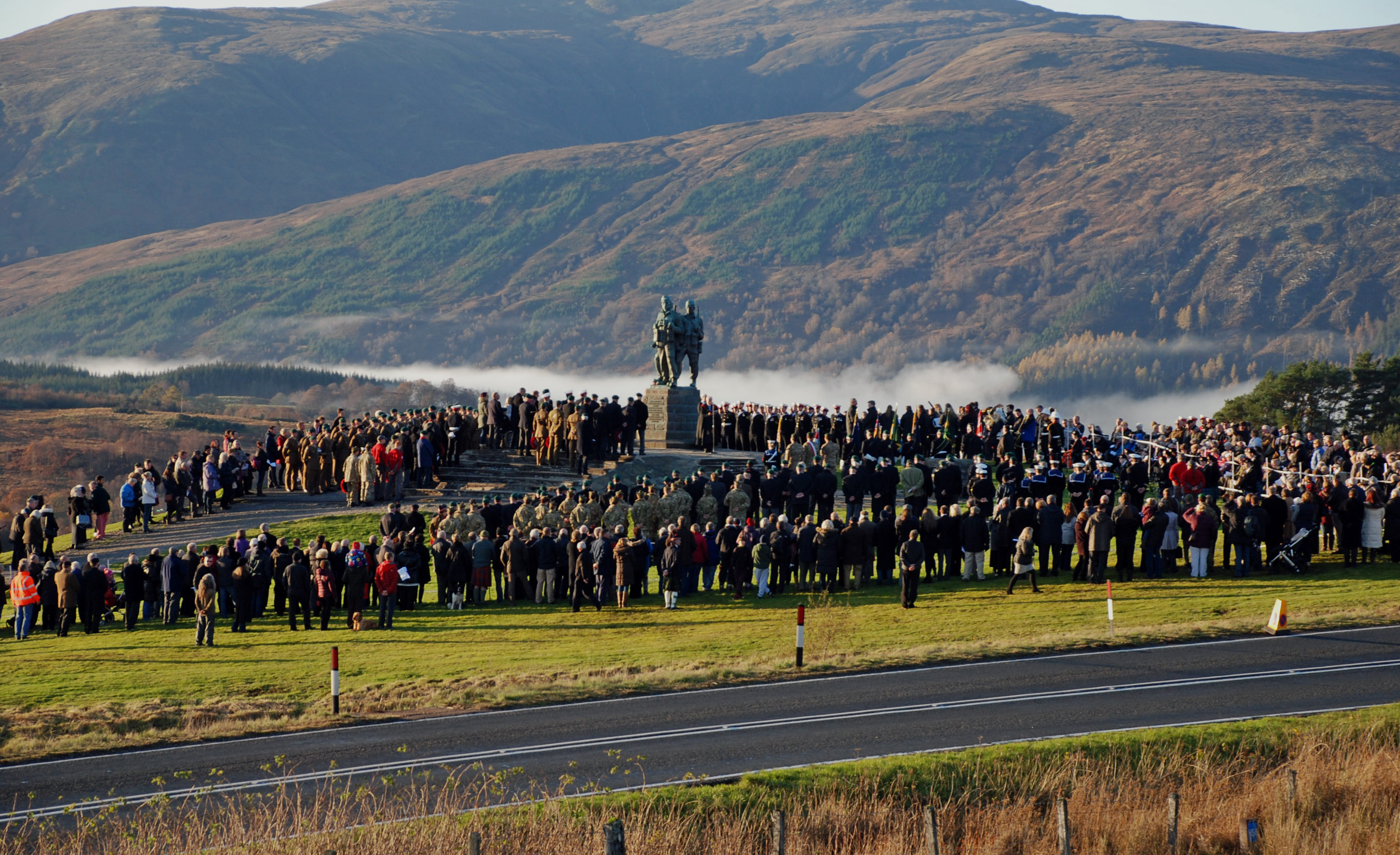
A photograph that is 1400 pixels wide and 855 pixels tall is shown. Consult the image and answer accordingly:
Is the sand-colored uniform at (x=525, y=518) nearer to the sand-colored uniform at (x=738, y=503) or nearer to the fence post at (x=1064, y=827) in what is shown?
the sand-colored uniform at (x=738, y=503)

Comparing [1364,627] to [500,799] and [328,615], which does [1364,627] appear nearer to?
[500,799]

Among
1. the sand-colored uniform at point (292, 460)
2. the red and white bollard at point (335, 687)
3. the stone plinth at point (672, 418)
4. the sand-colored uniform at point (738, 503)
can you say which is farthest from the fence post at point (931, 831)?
the stone plinth at point (672, 418)

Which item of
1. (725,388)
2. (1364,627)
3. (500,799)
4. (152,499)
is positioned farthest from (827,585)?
(725,388)

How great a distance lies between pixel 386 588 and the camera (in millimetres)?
24031

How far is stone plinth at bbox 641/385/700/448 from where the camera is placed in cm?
4253

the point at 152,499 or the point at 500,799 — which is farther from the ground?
the point at 152,499

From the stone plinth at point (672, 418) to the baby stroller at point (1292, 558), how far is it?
2064 cm

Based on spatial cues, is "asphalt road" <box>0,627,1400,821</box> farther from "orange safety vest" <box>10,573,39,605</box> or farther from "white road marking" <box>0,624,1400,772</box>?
"orange safety vest" <box>10,573,39,605</box>

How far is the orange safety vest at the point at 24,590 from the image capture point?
80.3 feet

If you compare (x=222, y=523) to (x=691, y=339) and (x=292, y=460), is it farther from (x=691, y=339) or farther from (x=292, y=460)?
(x=691, y=339)

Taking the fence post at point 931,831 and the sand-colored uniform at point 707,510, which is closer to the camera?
the fence post at point 931,831

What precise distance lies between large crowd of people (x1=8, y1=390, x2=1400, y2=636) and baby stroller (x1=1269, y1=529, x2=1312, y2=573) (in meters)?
0.05

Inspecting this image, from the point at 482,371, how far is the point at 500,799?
18082 cm

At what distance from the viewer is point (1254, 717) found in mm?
16469
